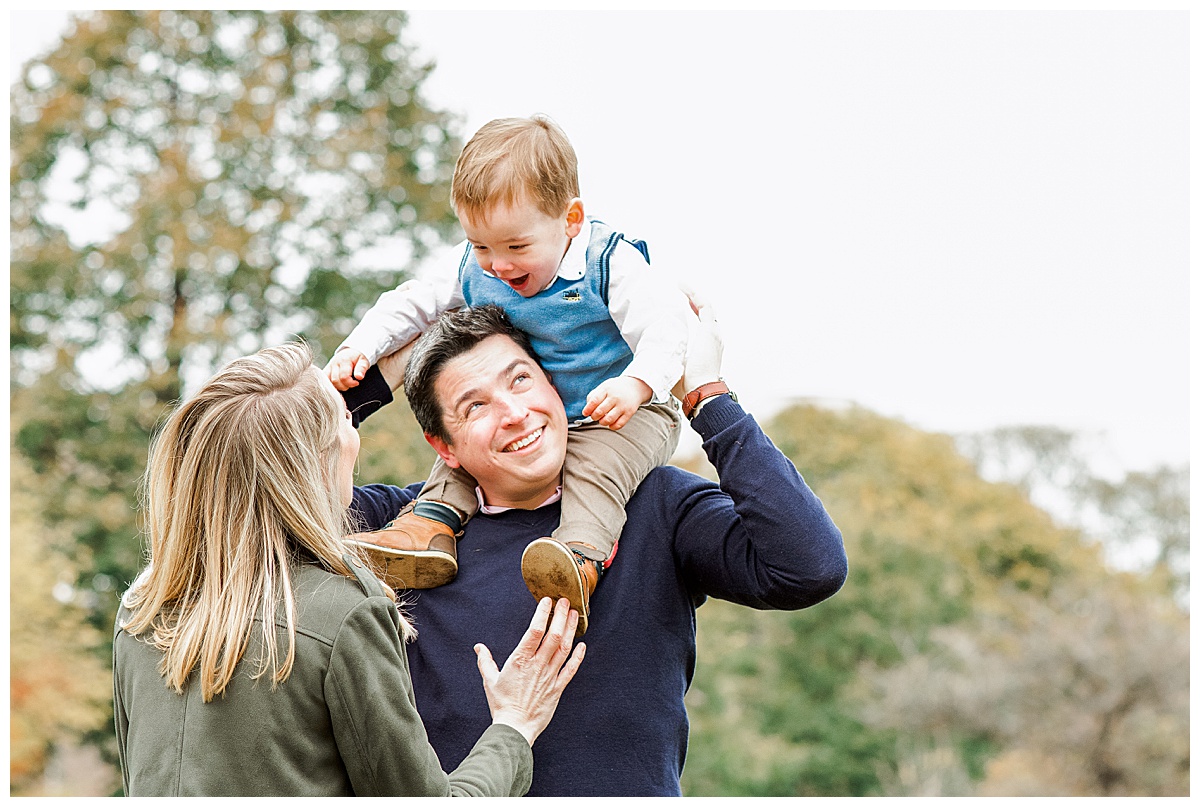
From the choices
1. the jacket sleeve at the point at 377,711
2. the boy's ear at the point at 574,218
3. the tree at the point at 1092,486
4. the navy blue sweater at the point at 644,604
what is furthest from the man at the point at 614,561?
the tree at the point at 1092,486

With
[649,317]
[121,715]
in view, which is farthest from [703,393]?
[121,715]

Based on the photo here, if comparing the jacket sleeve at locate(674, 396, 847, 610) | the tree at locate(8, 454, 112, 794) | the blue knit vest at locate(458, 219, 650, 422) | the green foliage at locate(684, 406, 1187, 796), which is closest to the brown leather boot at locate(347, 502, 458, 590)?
the blue knit vest at locate(458, 219, 650, 422)

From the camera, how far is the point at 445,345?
255cm

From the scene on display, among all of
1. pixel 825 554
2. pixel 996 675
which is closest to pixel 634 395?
pixel 825 554

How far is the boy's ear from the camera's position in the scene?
2496 millimetres

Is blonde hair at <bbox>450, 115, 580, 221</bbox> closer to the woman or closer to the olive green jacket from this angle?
the woman

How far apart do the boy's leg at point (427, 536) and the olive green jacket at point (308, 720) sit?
21.2 inches

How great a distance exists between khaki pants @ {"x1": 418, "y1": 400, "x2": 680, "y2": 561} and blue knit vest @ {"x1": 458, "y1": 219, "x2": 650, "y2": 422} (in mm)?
103

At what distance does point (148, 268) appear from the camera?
42.0 feet

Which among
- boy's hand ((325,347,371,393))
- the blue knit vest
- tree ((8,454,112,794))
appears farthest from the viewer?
tree ((8,454,112,794))

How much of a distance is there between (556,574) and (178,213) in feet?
37.9

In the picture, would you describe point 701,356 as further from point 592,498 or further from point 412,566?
point 412,566

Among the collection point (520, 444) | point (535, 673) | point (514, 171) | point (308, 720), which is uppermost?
point (514, 171)

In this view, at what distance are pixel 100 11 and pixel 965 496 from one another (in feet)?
40.2
